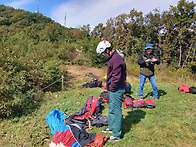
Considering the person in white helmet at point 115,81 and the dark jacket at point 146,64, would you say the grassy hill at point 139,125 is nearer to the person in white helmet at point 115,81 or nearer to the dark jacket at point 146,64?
the person in white helmet at point 115,81

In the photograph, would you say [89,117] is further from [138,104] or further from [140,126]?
[138,104]

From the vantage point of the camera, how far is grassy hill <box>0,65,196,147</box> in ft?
11.0

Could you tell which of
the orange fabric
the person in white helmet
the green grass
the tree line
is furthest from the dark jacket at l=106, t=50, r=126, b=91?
the tree line

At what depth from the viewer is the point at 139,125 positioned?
3.95m

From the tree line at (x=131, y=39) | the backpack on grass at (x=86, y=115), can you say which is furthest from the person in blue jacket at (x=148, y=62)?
the tree line at (x=131, y=39)

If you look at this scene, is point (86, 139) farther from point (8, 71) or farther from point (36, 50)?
point (36, 50)

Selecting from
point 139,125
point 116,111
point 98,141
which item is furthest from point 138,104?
point 98,141

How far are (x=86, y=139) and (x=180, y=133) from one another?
2047 millimetres

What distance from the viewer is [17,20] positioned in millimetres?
30234

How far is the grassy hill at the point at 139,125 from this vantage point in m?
3.34

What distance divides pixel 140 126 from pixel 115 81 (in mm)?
1542

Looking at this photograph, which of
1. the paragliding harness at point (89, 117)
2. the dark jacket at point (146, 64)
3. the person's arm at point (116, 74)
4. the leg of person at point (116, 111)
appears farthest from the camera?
the dark jacket at point (146, 64)

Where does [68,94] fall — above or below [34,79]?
below

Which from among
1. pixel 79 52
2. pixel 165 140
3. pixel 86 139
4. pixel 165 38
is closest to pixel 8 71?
pixel 86 139
